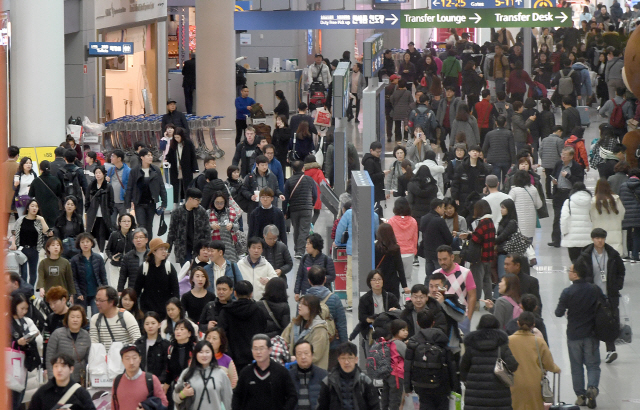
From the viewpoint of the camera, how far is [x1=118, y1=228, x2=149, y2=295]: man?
9.18 meters

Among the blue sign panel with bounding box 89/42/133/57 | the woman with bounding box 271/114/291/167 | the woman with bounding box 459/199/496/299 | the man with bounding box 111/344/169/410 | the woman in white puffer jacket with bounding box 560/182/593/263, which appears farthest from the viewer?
the blue sign panel with bounding box 89/42/133/57

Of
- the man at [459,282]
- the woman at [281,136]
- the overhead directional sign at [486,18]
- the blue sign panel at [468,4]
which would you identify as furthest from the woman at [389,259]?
the blue sign panel at [468,4]

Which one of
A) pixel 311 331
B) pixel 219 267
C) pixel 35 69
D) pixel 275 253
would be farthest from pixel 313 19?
pixel 311 331

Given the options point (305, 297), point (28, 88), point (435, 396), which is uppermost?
point (28, 88)

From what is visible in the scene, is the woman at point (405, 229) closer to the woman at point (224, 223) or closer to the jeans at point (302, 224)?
the woman at point (224, 223)

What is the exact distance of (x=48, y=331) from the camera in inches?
315

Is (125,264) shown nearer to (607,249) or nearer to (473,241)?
(473,241)

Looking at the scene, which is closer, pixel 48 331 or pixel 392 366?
pixel 392 366

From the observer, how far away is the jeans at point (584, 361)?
8312 millimetres

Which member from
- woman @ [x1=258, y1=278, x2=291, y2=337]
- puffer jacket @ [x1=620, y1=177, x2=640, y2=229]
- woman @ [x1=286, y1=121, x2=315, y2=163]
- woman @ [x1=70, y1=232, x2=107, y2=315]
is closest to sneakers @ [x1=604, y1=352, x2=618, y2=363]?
woman @ [x1=258, y1=278, x2=291, y2=337]

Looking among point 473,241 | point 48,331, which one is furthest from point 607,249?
point 48,331

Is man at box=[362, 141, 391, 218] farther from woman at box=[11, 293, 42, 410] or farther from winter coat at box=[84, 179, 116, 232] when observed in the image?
woman at box=[11, 293, 42, 410]

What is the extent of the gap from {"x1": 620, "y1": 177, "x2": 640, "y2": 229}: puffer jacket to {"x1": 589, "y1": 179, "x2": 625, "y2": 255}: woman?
0.91m

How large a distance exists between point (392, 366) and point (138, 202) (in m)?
6.22
